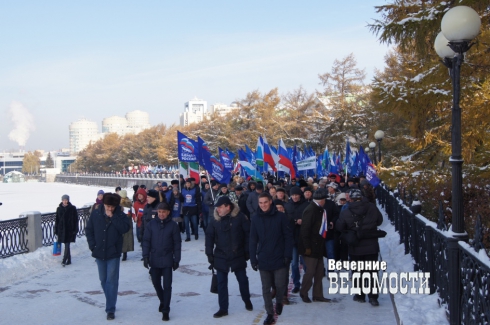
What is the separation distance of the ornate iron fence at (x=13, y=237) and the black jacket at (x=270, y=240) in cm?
817

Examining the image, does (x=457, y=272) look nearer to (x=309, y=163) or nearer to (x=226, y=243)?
(x=226, y=243)

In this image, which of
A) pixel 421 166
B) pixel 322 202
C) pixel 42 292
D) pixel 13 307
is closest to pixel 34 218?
pixel 42 292

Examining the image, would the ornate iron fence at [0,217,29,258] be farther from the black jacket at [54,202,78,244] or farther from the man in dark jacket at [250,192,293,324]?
the man in dark jacket at [250,192,293,324]

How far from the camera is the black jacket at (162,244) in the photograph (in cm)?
805

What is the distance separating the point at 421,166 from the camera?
1722cm

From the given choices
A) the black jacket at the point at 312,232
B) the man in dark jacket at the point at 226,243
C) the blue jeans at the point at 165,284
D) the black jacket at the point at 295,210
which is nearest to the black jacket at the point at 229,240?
the man in dark jacket at the point at 226,243

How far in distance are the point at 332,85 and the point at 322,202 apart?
4261 cm

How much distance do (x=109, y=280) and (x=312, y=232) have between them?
121 inches

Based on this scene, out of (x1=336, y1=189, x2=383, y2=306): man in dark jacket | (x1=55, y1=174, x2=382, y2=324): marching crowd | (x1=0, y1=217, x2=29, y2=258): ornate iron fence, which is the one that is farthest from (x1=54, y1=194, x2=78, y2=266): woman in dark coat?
(x1=336, y1=189, x2=383, y2=306): man in dark jacket

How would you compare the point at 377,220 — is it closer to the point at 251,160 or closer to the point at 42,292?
the point at 42,292

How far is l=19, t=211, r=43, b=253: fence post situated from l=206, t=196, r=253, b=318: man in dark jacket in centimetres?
820

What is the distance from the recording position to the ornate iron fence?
13.5 metres

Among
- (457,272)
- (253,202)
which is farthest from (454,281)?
(253,202)

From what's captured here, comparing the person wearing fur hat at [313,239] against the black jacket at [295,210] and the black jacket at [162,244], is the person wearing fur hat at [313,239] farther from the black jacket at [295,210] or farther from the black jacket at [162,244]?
the black jacket at [162,244]
